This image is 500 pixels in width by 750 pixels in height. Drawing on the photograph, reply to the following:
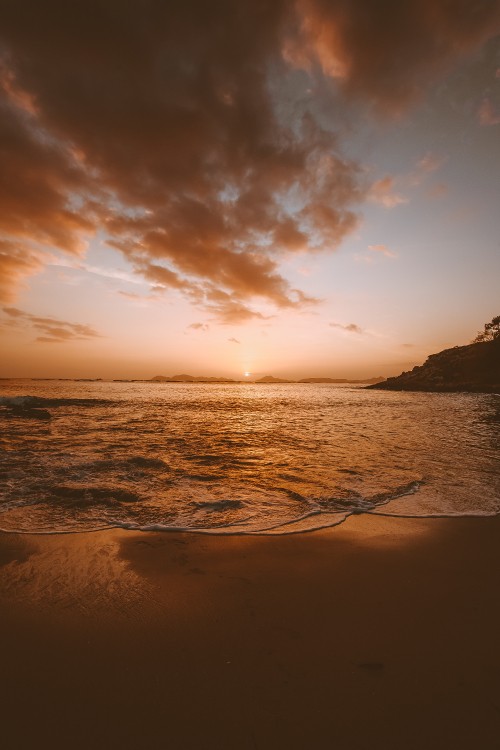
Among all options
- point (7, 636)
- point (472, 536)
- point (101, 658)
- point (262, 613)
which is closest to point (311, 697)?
point (262, 613)

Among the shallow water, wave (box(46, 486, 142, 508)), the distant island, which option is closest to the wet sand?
the shallow water

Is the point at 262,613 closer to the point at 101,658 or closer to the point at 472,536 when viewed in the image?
the point at 101,658

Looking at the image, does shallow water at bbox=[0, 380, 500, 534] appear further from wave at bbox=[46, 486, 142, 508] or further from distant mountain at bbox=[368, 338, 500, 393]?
distant mountain at bbox=[368, 338, 500, 393]

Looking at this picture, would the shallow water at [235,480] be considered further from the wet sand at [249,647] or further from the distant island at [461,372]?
the distant island at [461,372]

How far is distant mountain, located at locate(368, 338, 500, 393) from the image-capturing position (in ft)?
224

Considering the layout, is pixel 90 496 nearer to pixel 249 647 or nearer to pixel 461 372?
pixel 249 647

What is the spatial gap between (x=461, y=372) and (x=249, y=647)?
84718 millimetres

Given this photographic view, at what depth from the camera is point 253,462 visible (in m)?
9.63

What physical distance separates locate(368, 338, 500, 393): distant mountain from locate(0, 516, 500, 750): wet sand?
7227cm

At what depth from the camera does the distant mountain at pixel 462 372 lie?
6831 centimetres

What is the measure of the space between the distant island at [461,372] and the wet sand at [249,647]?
71805 millimetres

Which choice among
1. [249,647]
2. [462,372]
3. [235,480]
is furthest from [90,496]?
[462,372]

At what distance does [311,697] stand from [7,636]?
7.96 ft

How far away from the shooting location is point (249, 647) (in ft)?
8.70
